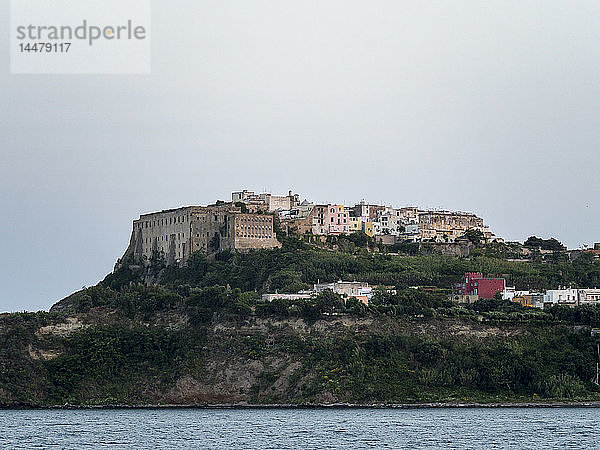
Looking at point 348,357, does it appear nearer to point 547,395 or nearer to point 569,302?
point 547,395

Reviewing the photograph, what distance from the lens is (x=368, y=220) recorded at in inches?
4941

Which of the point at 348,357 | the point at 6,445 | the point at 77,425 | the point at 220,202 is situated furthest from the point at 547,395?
the point at 220,202

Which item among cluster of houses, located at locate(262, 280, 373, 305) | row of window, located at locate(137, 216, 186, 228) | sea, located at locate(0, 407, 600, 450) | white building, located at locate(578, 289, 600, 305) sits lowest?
sea, located at locate(0, 407, 600, 450)

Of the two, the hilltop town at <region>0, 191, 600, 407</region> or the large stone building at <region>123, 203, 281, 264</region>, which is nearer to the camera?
the hilltop town at <region>0, 191, 600, 407</region>

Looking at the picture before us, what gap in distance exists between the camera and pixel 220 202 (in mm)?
114500

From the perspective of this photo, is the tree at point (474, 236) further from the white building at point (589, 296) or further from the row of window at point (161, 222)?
the row of window at point (161, 222)

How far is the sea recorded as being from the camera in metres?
60.9

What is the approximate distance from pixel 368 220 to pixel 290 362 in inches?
1682

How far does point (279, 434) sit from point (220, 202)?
51178mm

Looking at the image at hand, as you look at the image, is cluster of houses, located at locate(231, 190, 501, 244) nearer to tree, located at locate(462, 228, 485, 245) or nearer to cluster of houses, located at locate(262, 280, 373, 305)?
tree, located at locate(462, 228, 485, 245)

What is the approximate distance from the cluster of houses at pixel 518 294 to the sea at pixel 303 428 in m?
18.5

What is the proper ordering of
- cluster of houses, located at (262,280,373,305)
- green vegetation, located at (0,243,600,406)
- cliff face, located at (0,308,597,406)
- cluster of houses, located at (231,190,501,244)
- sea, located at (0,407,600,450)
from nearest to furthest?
sea, located at (0,407,600,450)
cliff face, located at (0,308,597,406)
green vegetation, located at (0,243,600,406)
cluster of houses, located at (262,280,373,305)
cluster of houses, located at (231,190,501,244)

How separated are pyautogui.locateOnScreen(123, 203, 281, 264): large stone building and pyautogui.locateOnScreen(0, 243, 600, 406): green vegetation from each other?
522 inches

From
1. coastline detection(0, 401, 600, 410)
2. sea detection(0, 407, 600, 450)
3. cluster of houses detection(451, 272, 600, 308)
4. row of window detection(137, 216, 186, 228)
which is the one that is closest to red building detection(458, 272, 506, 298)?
cluster of houses detection(451, 272, 600, 308)
